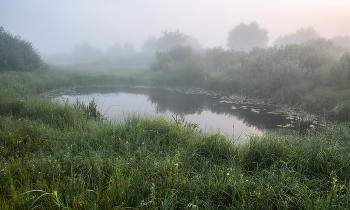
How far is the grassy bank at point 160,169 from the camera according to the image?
193 cm

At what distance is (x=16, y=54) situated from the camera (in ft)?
51.6

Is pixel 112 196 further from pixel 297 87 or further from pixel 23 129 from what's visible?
pixel 297 87

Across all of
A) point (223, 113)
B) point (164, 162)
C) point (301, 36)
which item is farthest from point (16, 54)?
point (301, 36)

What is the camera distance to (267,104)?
9.24m

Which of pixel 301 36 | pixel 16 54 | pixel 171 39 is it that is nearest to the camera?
pixel 16 54

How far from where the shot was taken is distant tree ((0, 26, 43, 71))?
596 inches

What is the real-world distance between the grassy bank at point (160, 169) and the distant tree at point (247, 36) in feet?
146

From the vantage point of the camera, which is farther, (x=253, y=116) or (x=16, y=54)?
(x=16, y=54)

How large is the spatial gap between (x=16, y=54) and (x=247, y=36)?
42.2 metres

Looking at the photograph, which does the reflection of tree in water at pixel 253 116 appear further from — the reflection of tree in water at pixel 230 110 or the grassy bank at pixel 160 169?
the grassy bank at pixel 160 169

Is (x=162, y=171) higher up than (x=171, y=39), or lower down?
lower down

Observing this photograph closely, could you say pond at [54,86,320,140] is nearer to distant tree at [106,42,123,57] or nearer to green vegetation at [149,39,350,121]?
A: green vegetation at [149,39,350,121]

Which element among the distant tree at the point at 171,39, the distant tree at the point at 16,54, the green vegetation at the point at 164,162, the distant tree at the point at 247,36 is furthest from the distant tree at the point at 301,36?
the distant tree at the point at 16,54

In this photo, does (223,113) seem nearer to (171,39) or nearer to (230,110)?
(230,110)
